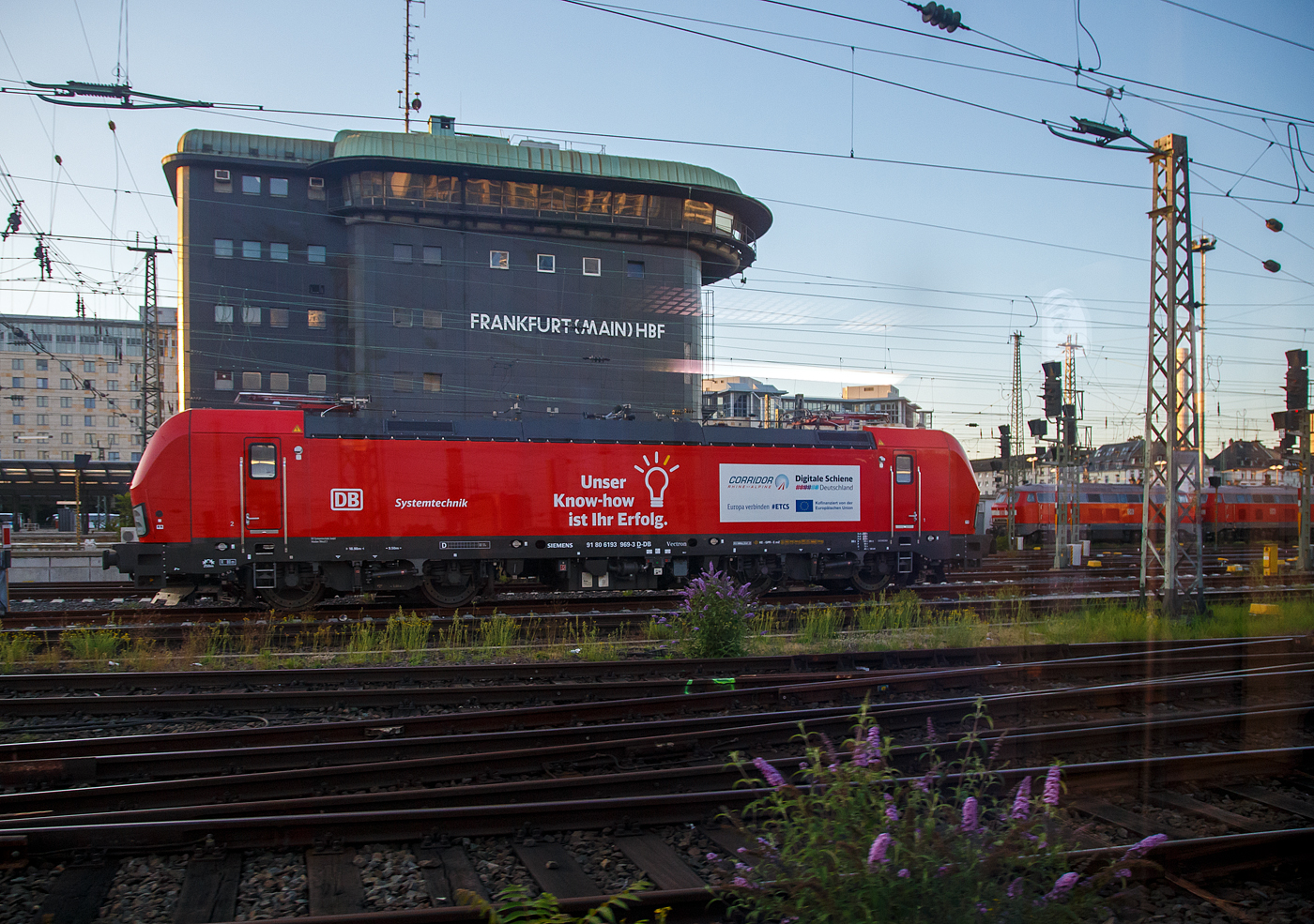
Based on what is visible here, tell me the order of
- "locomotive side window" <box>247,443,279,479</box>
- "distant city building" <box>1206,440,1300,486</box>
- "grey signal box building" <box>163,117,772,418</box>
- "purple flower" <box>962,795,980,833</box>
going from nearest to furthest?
1. "purple flower" <box>962,795,980,833</box>
2. "locomotive side window" <box>247,443,279,479</box>
3. "grey signal box building" <box>163,117,772,418</box>
4. "distant city building" <box>1206,440,1300,486</box>

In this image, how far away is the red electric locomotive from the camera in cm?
1383

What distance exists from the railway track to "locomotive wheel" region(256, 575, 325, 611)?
5167 millimetres

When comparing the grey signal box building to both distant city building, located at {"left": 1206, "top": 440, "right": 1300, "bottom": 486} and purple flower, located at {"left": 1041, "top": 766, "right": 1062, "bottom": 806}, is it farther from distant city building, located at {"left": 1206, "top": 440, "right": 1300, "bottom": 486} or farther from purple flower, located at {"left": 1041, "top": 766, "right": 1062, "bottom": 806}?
distant city building, located at {"left": 1206, "top": 440, "right": 1300, "bottom": 486}

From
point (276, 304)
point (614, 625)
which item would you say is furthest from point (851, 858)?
point (276, 304)

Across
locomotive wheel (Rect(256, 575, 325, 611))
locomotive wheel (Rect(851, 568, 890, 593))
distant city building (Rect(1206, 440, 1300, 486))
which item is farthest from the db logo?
distant city building (Rect(1206, 440, 1300, 486))

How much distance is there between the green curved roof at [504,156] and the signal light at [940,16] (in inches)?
1142

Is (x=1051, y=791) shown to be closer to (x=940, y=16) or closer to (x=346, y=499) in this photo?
(x=940, y=16)

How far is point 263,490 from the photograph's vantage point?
1399cm

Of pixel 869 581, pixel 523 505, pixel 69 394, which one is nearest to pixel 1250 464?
pixel 869 581

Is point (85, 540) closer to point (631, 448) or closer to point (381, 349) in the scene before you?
point (381, 349)

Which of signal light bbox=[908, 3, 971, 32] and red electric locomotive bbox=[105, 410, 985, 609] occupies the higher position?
signal light bbox=[908, 3, 971, 32]

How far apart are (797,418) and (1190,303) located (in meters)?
8.38

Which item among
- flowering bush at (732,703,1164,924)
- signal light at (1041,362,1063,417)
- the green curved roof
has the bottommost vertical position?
flowering bush at (732,703,1164,924)

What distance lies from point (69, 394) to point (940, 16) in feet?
341
